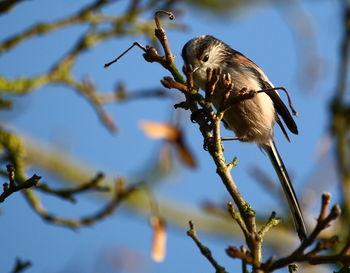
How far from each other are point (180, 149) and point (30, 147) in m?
1.95

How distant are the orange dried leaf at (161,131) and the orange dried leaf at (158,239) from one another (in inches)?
23.5

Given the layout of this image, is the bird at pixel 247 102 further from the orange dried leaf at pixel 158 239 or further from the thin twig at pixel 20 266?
the thin twig at pixel 20 266

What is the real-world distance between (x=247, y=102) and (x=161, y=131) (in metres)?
0.74

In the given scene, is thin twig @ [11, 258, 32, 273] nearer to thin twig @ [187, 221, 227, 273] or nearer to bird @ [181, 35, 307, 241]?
thin twig @ [187, 221, 227, 273]

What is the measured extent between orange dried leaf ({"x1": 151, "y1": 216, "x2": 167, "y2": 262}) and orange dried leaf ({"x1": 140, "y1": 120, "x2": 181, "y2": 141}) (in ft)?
1.96

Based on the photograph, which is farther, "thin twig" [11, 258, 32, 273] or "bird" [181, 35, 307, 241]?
"bird" [181, 35, 307, 241]

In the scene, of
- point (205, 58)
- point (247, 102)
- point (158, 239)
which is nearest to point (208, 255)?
point (158, 239)

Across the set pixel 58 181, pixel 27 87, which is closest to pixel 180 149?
pixel 27 87

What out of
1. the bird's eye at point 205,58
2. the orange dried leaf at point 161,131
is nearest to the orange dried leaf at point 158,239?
the orange dried leaf at point 161,131

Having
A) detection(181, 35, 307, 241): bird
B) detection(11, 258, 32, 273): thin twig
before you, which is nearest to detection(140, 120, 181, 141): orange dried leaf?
detection(181, 35, 307, 241): bird

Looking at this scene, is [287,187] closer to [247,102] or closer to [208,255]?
[247,102]

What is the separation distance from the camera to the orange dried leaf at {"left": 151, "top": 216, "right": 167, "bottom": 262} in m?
3.07

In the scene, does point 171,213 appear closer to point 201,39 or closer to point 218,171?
point 201,39

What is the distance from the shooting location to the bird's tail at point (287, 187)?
3.48m
